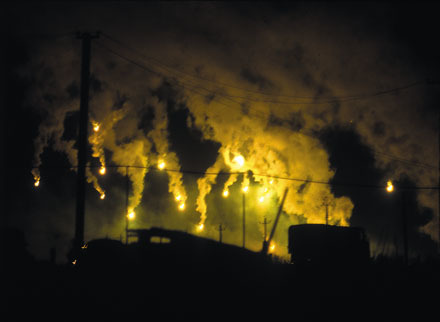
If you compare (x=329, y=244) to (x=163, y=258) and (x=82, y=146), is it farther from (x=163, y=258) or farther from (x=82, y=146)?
(x=82, y=146)

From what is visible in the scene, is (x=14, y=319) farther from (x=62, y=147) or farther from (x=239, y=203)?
(x=239, y=203)

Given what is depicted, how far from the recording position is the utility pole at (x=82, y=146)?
1778cm

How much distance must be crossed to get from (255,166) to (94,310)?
81.3ft

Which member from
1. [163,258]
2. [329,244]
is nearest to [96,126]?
[329,244]

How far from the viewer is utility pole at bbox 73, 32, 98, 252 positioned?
17.8 meters

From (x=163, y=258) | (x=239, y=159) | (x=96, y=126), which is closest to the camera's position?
(x=163, y=258)

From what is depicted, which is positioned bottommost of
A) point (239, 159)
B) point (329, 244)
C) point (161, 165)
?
point (329, 244)

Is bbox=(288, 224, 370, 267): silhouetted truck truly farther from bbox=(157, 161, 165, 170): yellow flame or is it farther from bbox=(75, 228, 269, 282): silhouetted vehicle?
bbox=(157, 161, 165, 170): yellow flame

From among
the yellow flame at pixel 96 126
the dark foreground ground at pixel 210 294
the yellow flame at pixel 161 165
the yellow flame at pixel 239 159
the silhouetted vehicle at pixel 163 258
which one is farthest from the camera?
the yellow flame at pixel 239 159

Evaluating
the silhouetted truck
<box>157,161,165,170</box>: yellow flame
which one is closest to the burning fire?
<box>157,161,165,170</box>: yellow flame

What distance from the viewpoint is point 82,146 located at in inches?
736

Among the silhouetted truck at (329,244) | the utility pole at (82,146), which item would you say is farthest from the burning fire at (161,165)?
the utility pole at (82,146)

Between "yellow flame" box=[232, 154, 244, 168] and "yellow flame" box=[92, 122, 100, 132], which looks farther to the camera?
"yellow flame" box=[232, 154, 244, 168]

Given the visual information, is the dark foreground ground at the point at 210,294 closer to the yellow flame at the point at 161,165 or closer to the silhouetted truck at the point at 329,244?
the silhouetted truck at the point at 329,244
